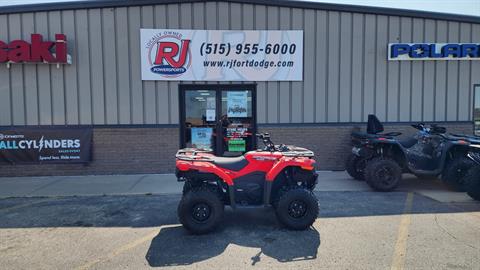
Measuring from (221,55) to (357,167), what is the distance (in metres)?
4.61

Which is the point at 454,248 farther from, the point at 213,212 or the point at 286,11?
the point at 286,11

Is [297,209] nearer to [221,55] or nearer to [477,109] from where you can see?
[221,55]

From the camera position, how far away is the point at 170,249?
4270 mm

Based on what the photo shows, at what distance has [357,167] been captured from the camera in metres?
8.22

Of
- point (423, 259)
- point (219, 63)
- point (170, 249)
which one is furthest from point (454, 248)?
point (219, 63)

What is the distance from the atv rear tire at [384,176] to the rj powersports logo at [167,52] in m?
5.54

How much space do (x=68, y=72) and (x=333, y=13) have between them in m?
7.42

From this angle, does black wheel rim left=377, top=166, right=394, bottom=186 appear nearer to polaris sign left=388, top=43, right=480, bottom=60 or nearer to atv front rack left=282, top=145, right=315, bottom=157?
atv front rack left=282, top=145, right=315, bottom=157

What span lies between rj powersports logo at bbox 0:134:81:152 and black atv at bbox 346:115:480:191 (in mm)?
7348

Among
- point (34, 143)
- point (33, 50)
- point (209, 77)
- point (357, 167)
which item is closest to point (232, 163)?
point (357, 167)

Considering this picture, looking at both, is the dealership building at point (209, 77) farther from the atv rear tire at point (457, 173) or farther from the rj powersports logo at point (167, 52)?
the atv rear tire at point (457, 173)

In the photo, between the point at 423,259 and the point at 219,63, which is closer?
the point at 423,259

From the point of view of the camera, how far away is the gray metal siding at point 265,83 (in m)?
8.91

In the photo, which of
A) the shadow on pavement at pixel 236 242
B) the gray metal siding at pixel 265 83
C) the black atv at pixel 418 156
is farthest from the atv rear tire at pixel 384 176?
the shadow on pavement at pixel 236 242
